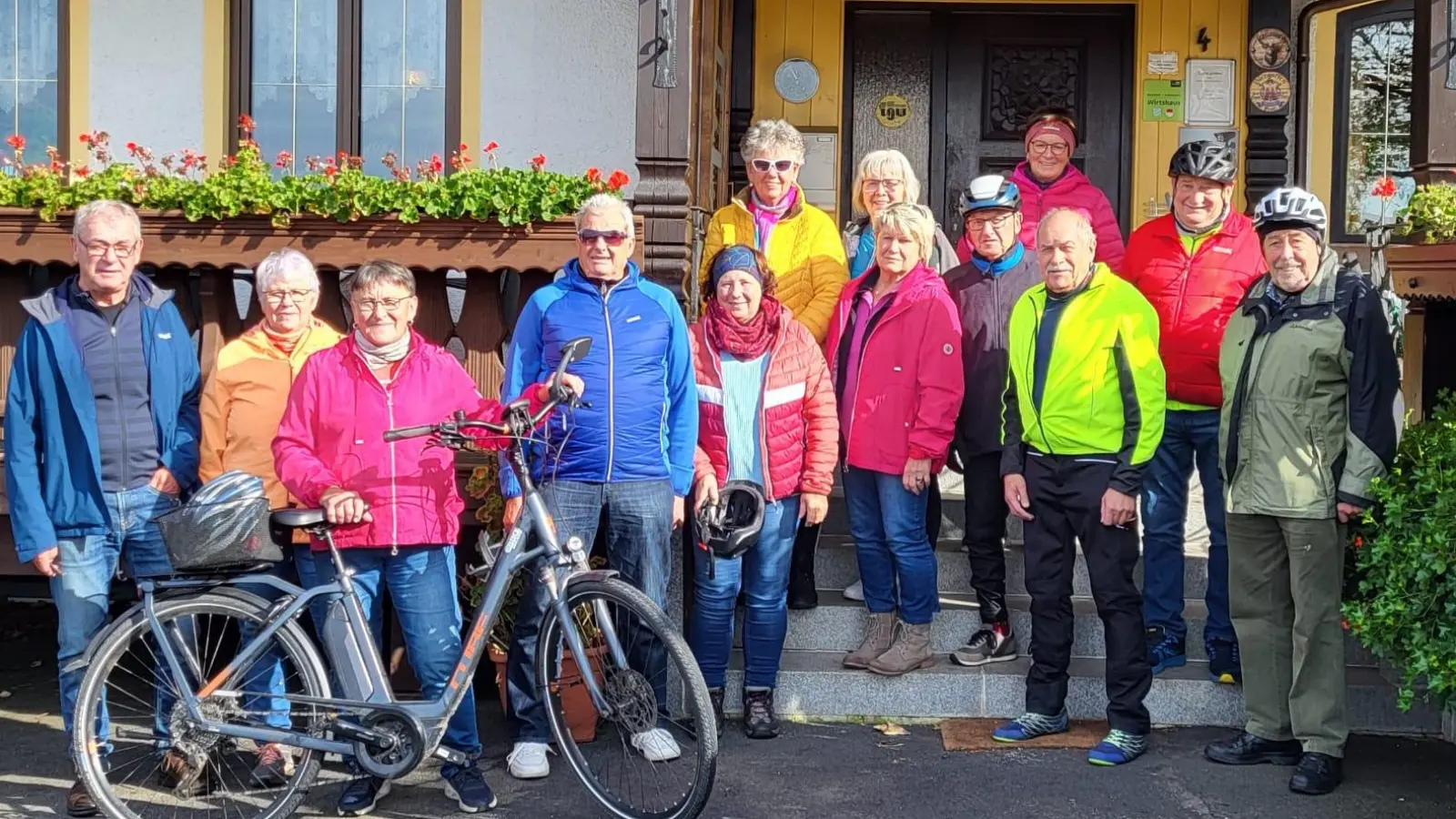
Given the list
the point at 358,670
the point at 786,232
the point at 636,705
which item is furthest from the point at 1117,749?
the point at 358,670

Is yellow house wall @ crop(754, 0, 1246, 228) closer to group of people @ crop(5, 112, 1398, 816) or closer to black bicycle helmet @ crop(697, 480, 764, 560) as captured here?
group of people @ crop(5, 112, 1398, 816)

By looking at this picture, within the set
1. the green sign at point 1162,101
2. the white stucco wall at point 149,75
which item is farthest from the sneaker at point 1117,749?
the white stucco wall at point 149,75

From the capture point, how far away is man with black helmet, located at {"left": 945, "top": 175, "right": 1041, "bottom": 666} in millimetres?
5957

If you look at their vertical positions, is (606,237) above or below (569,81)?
below

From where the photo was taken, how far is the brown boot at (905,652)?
19.7 feet

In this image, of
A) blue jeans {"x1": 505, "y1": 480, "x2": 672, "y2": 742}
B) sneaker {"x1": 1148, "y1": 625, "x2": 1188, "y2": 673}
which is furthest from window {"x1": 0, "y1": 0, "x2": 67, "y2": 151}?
sneaker {"x1": 1148, "y1": 625, "x2": 1188, "y2": 673}

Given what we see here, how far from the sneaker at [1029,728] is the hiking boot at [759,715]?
2.81 feet

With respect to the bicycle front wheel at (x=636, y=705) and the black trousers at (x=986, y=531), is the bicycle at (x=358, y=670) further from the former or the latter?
the black trousers at (x=986, y=531)

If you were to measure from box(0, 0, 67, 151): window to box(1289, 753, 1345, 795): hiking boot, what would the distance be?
7.57 m

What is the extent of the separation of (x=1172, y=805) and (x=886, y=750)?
1098mm

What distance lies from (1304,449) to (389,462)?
10.2 feet

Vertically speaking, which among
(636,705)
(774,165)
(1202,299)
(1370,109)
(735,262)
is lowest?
(636,705)

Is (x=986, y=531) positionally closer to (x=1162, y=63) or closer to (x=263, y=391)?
(x=263, y=391)

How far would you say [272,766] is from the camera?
5238mm
